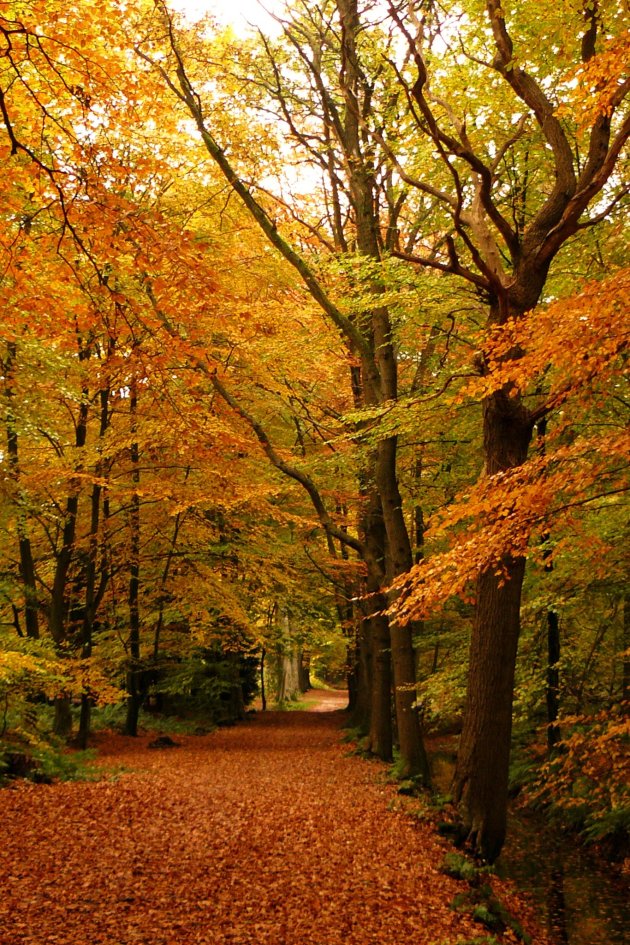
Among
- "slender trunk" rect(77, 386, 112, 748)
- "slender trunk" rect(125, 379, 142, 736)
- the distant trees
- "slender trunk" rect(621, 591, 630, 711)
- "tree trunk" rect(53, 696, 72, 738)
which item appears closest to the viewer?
the distant trees

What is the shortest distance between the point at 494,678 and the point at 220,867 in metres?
3.13

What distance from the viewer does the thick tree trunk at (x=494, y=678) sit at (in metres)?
7.07

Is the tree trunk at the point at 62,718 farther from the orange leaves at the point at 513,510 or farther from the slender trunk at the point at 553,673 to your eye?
the orange leaves at the point at 513,510

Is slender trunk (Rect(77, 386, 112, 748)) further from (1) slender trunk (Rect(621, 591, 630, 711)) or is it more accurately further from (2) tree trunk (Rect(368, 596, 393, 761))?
(1) slender trunk (Rect(621, 591, 630, 711))

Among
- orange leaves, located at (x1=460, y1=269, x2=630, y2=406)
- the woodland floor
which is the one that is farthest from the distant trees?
the woodland floor

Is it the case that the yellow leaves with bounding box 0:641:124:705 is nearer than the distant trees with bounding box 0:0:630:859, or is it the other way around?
the distant trees with bounding box 0:0:630:859

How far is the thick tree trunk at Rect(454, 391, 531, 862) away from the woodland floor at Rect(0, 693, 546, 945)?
20.8 inches

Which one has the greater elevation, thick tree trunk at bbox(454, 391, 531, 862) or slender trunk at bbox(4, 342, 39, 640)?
slender trunk at bbox(4, 342, 39, 640)

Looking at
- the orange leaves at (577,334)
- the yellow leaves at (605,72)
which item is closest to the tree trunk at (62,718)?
the orange leaves at (577,334)

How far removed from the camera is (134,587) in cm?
1475

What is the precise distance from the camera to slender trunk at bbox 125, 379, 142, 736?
44.5 ft

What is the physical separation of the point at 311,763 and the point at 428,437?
6.07m

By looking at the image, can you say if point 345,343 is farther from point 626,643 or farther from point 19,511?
point 626,643

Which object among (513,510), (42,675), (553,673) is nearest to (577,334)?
(513,510)
